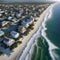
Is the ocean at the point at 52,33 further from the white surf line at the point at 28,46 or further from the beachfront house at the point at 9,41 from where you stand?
the beachfront house at the point at 9,41

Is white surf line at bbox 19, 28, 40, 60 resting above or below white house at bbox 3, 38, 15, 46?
below

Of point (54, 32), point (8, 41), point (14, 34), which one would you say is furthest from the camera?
point (54, 32)

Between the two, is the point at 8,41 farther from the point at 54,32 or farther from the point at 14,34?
the point at 54,32

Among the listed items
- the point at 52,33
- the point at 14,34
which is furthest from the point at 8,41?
the point at 52,33

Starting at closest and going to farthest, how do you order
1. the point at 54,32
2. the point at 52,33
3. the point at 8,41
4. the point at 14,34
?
the point at 8,41
the point at 14,34
the point at 52,33
the point at 54,32

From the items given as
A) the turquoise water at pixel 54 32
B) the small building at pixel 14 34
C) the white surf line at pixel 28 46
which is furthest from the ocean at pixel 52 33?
the small building at pixel 14 34

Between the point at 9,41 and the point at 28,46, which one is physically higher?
the point at 9,41

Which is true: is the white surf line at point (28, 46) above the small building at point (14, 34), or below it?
below

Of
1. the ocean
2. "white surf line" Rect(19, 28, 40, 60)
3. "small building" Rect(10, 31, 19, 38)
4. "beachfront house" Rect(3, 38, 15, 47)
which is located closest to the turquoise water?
the ocean

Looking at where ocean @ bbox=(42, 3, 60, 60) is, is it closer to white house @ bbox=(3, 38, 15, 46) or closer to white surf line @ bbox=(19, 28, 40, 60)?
white surf line @ bbox=(19, 28, 40, 60)

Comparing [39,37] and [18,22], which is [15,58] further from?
[18,22]

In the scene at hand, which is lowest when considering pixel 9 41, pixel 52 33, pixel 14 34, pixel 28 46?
pixel 28 46
